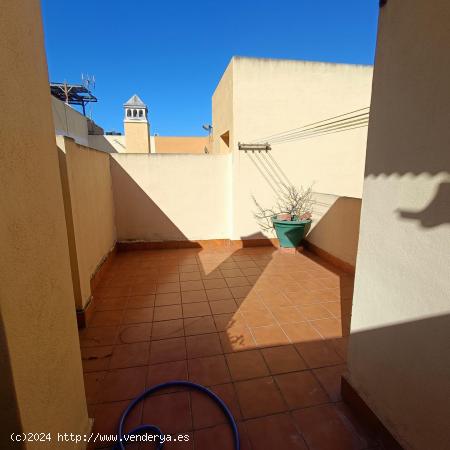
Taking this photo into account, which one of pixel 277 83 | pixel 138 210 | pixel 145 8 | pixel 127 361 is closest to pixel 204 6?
pixel 145 8

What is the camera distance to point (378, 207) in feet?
5.22

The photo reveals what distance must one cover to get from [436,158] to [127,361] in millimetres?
2688

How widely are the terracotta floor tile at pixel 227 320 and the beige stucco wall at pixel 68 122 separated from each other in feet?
23.3

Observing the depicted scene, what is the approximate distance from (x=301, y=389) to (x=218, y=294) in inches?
71.8

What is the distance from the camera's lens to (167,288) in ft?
12.9

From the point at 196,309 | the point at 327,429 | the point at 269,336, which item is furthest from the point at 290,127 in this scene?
the point at 327,429

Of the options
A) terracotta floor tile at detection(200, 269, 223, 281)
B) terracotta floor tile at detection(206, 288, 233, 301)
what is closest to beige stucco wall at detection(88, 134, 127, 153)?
terracotta floor tile at detection(200, 269, 223, 281)

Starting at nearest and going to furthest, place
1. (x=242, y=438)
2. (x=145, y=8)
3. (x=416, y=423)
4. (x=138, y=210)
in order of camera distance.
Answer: (x=416, y=423)
(x=242, y=438)
(x=138, y=210)
(x=145, y=8)

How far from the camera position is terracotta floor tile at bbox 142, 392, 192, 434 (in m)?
1.79

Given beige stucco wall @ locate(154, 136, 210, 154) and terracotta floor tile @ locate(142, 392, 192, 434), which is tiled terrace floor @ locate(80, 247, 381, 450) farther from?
beige stucco wall @ locate(154, 136, 210, 154)

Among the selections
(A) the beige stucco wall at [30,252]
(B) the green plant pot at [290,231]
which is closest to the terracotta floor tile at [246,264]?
(B) the green plant pot at [290,231]

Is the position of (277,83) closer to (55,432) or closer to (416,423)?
(416,423)

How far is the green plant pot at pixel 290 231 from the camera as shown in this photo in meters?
5.26

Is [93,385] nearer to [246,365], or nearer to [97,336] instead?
[97,336]
